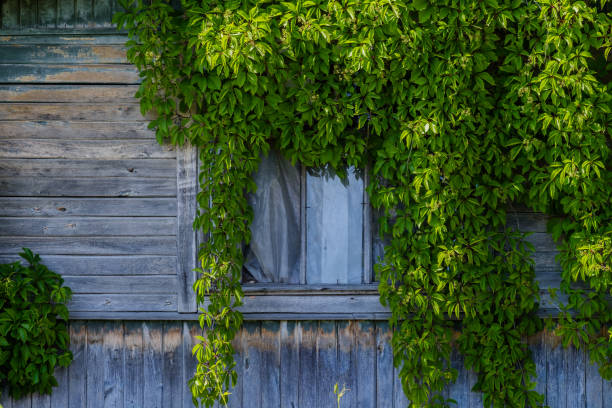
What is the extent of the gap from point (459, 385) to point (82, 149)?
2610 millimetres

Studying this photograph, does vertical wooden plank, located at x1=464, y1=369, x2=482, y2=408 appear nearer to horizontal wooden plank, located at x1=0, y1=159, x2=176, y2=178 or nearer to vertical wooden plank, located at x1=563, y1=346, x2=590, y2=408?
vertical wooden plank, located at x1=563, y1=346, x2=590, y2=408

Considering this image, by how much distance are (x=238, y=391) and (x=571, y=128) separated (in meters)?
2.35

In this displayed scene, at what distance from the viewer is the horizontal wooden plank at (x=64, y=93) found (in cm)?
336

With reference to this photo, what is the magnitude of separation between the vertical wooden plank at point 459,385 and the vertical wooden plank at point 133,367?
1.80 m

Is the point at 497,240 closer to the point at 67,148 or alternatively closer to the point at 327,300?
the point at 327,300

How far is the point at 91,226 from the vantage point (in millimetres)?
3395

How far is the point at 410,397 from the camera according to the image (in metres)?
3.27

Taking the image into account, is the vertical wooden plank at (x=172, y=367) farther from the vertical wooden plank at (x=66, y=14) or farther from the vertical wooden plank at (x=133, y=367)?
the vertical wooden plank at (x=66, y=14)

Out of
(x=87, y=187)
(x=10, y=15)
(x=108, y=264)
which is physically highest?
(x=10, y=15)

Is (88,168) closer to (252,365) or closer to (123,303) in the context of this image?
(123,303)

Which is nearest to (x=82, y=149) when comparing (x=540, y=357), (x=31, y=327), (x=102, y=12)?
(x=102, y=12)

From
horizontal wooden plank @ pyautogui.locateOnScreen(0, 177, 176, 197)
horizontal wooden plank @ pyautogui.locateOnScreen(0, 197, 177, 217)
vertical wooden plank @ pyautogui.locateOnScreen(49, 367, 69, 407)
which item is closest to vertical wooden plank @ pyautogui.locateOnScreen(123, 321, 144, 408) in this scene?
vertical wooden plank @ pyautogui.locateOnScreen(49, 367, 69, 407)

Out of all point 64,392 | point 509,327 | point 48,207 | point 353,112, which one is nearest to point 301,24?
point 353,112

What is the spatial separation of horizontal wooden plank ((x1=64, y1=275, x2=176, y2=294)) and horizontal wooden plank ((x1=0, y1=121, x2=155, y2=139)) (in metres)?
0.82
